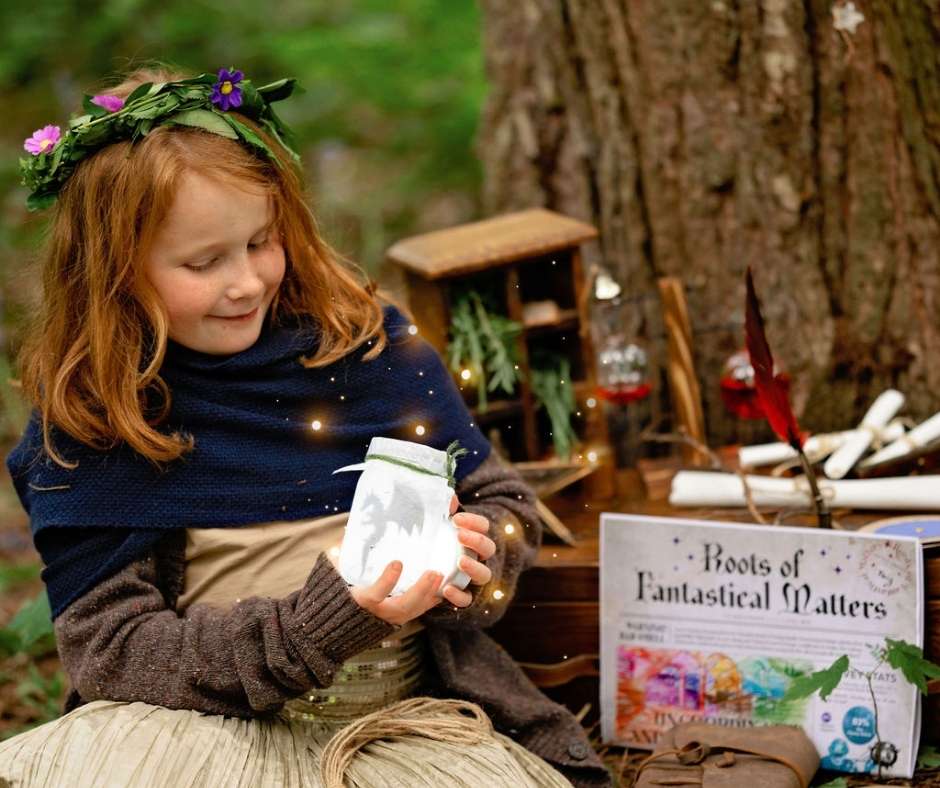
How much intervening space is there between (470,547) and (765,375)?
716mm

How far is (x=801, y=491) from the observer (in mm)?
2525

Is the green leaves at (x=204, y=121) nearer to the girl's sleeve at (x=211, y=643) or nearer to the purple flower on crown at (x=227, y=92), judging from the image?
the purple flower on crown at (x=227, y=92)

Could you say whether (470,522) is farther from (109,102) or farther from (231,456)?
(109,102)

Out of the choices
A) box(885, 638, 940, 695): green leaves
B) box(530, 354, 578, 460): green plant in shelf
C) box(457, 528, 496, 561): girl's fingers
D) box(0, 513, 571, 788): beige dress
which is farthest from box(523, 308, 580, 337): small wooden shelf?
box(885, 638, 940, 695): green leaves

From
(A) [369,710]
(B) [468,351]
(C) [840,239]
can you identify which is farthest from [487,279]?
(A) [369,710]

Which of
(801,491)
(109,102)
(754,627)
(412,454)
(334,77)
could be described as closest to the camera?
(412,454)

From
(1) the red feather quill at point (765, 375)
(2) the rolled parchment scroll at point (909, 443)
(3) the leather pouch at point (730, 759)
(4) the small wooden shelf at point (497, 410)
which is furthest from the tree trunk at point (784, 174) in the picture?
(3) the leather pouch at point (730, 759)

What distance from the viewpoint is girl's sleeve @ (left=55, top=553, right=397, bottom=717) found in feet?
6.15

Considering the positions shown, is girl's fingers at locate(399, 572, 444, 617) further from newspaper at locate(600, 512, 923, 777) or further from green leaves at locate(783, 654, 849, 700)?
green leaves at locate(783, 654, 849, 700)

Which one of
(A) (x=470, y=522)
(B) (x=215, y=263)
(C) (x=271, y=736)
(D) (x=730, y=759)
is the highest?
(B) (x=215, y=263)

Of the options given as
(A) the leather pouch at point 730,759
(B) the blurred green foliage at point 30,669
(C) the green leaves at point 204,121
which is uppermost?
(C) the green leaves at point 204,121

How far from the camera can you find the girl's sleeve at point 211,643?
1.88m

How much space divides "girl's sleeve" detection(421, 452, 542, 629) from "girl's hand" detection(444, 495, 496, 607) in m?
0.18

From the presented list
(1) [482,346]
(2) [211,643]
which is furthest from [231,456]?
(1) [482,346]
